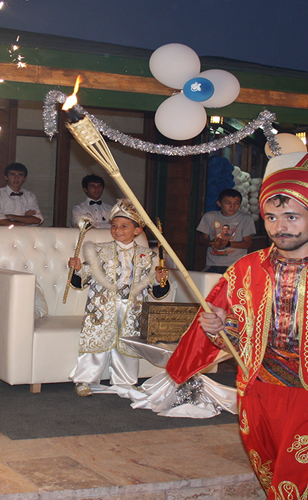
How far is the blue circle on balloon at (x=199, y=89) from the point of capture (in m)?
3.89

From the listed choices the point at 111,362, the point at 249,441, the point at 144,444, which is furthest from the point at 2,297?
the point at 249,441

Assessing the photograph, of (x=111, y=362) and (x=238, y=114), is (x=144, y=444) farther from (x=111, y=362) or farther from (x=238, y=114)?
(x=238, y=114)

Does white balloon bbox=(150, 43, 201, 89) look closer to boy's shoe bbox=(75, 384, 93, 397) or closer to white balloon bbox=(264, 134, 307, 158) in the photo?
white balloon bbox=(264, 134, 307, 158)

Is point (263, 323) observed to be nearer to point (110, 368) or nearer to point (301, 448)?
point (301, 448)

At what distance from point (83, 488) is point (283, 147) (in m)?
2.91

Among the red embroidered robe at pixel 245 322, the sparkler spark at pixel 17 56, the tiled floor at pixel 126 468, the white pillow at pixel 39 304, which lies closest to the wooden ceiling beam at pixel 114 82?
the sparkler spark at pixel 17 56

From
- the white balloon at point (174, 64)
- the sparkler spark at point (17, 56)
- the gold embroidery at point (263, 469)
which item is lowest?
the gold embroidery at point (263, 469)

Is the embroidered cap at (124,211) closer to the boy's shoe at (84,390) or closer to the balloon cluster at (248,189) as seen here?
the boy's shoe at (84,390)

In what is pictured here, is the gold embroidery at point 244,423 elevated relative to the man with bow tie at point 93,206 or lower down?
lower down

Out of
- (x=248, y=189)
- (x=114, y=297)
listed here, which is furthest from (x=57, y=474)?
(x=248, y=189)

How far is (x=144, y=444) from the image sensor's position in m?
2.80

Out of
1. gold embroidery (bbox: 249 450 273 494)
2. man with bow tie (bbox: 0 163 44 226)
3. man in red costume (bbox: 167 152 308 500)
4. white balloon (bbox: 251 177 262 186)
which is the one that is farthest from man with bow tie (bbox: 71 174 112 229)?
gold embroidery (bbox: 249 450 273 494)

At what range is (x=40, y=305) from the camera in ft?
13.4

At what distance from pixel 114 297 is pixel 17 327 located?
667 millimetres
